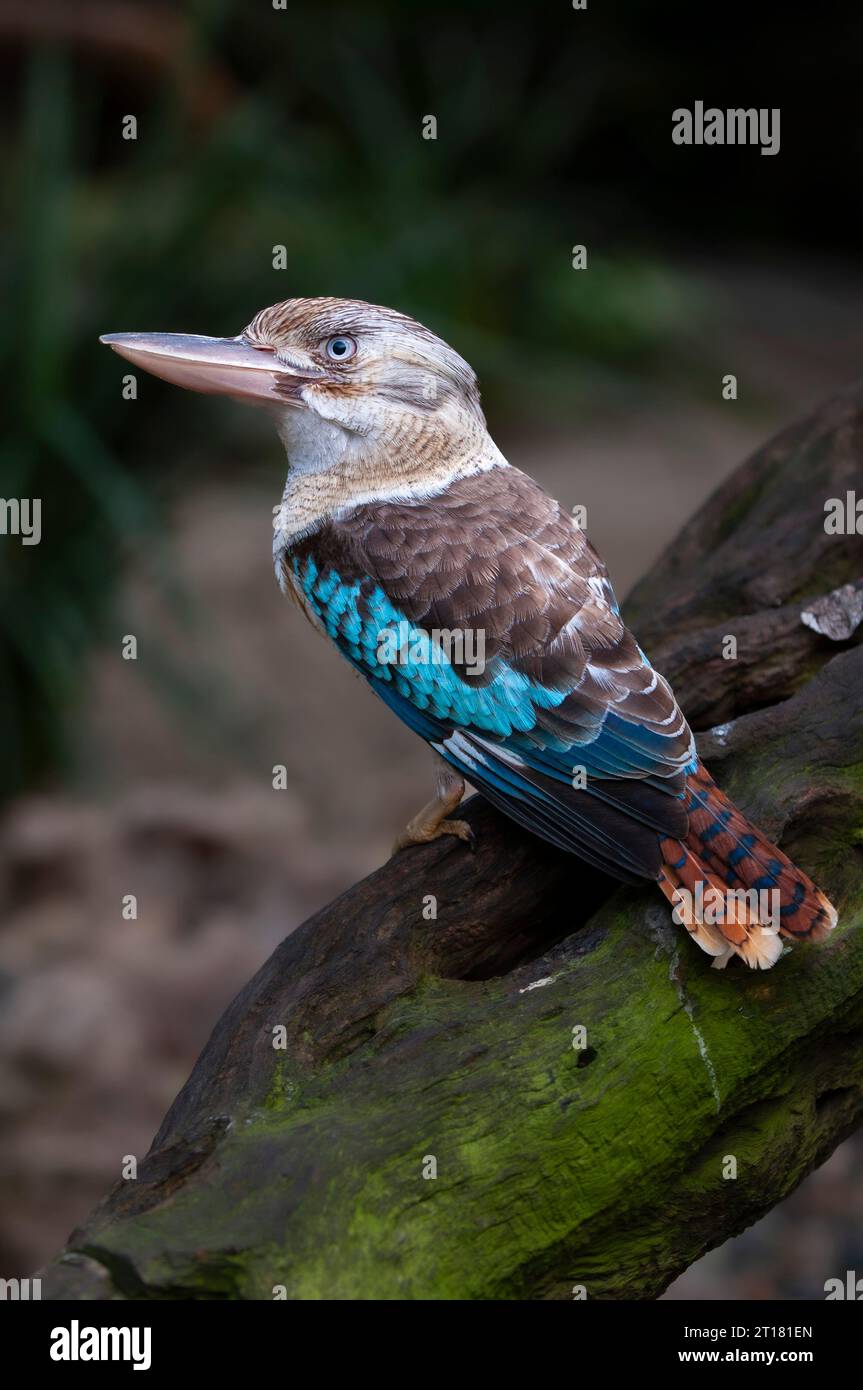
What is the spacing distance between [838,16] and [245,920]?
1057cm

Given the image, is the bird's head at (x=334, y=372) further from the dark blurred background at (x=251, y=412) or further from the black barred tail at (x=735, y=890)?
the dark blurred background at (x=251, y=412)

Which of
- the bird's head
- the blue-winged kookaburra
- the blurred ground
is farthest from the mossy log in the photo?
the blurred ground

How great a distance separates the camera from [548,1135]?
258 cm

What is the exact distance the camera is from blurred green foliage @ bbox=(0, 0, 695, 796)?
6.25 metres

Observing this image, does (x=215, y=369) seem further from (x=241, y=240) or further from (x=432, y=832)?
(x=241, y=240)

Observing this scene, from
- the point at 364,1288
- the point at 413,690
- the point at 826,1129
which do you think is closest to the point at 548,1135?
the point at 364,1288

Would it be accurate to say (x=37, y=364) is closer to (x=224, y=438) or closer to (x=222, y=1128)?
(x=224, y=438)

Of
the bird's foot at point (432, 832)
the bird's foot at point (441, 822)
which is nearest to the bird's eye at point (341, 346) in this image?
the bird's foot at point (441, 822)

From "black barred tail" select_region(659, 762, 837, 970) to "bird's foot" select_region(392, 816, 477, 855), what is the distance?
18.5 inches

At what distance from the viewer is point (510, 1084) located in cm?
262

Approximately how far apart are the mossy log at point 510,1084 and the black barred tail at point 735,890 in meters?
0.11

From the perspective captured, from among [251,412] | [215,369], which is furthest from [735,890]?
[251,412]

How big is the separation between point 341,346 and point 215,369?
0.27m

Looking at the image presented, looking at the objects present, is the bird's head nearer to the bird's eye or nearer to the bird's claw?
the bird's eye
